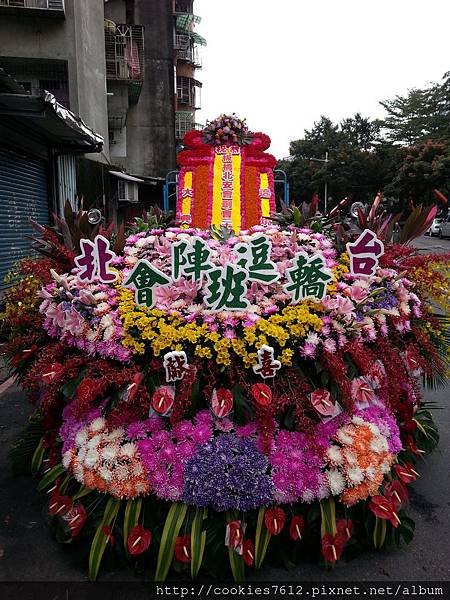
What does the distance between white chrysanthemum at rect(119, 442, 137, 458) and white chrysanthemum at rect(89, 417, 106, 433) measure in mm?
171

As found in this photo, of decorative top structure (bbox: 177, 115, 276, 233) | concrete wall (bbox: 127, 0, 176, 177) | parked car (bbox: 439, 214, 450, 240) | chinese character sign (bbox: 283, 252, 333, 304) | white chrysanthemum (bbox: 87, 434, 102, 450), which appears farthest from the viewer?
parked car (bbox: 439, 214, 450, 240)

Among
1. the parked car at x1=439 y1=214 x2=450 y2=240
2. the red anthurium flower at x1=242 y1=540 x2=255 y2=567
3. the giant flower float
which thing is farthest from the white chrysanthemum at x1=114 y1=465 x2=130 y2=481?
the parked car at x1=439 y1=214 x2=450 y2=240

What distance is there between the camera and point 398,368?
2.90 metres

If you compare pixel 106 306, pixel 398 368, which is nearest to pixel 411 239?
pixel 398 368

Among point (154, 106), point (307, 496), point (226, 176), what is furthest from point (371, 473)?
point (154, 106)

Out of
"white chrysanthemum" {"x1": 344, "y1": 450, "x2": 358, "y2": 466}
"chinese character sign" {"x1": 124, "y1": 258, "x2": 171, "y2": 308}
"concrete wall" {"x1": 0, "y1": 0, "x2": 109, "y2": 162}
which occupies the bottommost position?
"white chrysanthemum" {"x1": 344, "y1": 450, "x2": 358, "y2": 466}

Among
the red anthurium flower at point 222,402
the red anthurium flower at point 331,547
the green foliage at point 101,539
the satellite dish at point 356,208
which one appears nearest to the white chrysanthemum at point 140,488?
the green foliage at point 101,539

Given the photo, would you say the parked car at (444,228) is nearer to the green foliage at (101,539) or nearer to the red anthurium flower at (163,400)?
the red anthurium flower at (163,400)

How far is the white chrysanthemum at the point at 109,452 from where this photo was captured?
8.50 feet

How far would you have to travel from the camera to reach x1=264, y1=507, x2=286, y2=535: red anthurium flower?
247 cm

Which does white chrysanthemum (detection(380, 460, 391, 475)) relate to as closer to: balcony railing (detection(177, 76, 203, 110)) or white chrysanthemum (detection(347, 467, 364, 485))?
white chrysanthemum (detection(347, 467, 364, 485))

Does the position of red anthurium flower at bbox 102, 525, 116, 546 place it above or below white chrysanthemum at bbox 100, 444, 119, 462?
below

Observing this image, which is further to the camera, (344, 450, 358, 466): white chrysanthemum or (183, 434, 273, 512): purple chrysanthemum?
(344, 450, 358, 466): white chrysanthemum

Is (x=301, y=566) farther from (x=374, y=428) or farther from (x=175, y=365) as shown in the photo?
(x=175, y=365)
